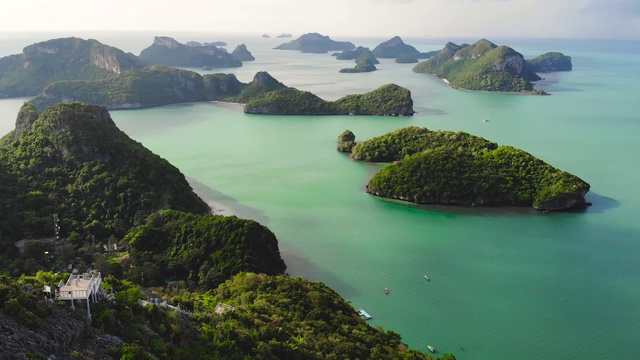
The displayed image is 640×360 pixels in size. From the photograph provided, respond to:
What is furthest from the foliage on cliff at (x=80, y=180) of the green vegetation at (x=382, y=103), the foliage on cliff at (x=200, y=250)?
the green vegetation at (x=382, y=103)

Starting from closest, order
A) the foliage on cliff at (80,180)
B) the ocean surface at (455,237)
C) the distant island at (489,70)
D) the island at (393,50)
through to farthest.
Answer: the ocean surface at (455,237), the foliage on cliff at (80,180), the distant island at (489,70), the island at (393,50)

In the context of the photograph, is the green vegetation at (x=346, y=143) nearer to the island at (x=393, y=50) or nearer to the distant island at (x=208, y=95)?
the distant island at (x=208, y=95)

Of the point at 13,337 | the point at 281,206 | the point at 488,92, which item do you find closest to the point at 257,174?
the point at 281,206

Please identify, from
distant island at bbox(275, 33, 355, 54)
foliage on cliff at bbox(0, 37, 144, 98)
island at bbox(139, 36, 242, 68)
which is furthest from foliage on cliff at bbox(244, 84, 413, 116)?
distant island at bbox(275, 33, 355, 54)

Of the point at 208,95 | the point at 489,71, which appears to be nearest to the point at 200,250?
the point at 208,95

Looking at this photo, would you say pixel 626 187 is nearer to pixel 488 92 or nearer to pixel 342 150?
pixel 342 150

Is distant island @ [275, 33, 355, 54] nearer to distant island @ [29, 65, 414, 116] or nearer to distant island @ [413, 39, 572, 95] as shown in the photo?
distant island @ [413, 39, 572, 95]
